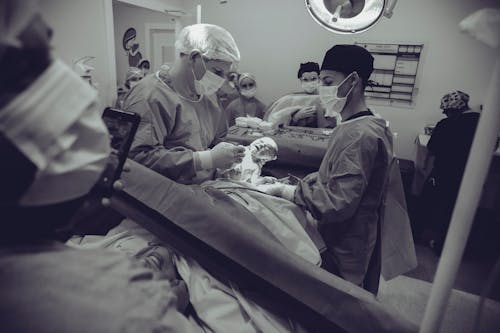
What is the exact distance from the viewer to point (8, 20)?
0.41 metres

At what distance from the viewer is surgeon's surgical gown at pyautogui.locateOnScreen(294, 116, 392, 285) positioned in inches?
55.2

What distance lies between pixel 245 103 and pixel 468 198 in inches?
156

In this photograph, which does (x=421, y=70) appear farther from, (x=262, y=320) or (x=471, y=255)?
(x=262, y=320)

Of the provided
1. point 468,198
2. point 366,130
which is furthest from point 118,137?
point 366,130

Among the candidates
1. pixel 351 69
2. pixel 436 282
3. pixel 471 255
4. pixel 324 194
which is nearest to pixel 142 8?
pixel 351 69

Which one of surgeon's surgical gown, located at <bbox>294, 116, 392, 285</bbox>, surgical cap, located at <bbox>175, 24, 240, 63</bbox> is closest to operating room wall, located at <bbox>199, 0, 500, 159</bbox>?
surgeon's surgical gown, located at <bbox>294, 116, 392, 285</bbox>

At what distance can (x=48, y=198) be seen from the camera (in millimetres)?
497

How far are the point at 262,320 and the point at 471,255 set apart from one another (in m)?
2.97

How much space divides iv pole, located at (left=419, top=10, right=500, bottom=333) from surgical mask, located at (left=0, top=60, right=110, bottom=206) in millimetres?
606

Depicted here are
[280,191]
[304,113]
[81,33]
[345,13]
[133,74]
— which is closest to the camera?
[345,13]

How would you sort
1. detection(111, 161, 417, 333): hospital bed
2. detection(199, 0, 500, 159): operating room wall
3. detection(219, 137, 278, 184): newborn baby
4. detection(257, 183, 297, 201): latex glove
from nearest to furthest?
detection(111, 161, 417, 333): hospital bed → detection(257, 183, 297, 201): latex glove → detection(219, 137, 278, 184): newborn baby → detection(199, 0, 500, 159): operating room wall

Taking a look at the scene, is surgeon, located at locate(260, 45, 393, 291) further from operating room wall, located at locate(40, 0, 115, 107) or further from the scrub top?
the scrub top

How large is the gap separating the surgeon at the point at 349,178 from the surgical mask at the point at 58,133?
3.64ft

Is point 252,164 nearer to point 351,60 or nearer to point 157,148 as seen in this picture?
point 157,148
